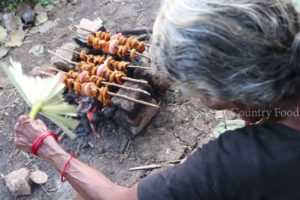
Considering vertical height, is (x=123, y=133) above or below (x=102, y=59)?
below

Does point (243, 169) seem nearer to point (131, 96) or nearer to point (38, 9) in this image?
point (131, 96)

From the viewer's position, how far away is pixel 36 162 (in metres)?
3.25

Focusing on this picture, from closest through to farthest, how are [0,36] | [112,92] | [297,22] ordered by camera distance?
[297,22], [112,92], [0,36]

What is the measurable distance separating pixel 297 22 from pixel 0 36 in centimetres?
310

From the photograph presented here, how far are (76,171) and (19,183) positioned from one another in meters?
0.78

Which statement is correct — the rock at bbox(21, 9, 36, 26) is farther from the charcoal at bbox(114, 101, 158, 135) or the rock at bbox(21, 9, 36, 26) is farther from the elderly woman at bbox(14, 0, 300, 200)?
the elderly woman at bbox(14, 0, 300, 200)

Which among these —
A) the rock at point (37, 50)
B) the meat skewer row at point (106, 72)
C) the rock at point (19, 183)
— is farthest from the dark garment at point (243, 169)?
the rock at point (37, 50)

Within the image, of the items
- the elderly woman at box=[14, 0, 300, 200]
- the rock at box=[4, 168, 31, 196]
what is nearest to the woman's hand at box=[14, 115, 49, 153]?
the rock at box=[4, 168, 31, 196]

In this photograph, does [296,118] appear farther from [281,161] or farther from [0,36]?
[0,36]

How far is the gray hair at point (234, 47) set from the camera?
5.46 ft

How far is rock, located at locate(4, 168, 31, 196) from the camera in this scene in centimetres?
307

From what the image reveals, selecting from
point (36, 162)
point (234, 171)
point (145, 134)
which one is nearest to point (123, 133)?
point (145, 134)

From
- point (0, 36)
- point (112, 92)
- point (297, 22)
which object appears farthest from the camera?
point (0, 36)

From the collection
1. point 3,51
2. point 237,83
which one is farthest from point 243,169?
point 3,51
